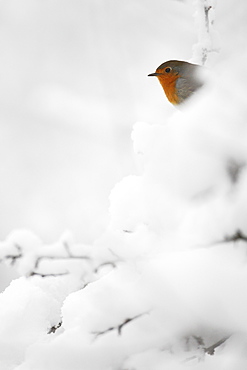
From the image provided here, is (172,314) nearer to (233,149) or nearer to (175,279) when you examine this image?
(175,279)

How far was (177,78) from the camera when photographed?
55.9 inches

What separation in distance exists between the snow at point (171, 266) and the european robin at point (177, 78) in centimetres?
64

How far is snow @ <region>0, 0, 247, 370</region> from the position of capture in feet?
1.61

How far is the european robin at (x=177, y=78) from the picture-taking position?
1.25 m

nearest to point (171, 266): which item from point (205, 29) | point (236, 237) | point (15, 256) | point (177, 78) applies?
point (236, 237)

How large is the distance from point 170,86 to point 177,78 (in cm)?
4

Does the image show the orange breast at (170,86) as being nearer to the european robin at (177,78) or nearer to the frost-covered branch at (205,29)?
the european robin at (177,78)

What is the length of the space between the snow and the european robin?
2.10ft

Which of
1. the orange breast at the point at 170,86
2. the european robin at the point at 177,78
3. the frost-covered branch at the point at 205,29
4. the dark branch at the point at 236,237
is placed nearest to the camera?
the dark branch at the point at 236,237

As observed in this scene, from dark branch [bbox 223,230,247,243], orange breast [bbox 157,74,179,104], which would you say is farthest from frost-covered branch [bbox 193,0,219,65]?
dark branch [bbox 223,230,247,243]

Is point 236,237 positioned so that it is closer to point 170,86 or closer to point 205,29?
point 205,29

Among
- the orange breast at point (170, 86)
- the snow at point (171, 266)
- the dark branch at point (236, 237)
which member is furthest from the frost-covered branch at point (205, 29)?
the dark branch at point (236, 237)

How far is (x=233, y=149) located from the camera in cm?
54

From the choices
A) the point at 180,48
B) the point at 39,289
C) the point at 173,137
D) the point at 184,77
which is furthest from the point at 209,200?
the point at 180,48
